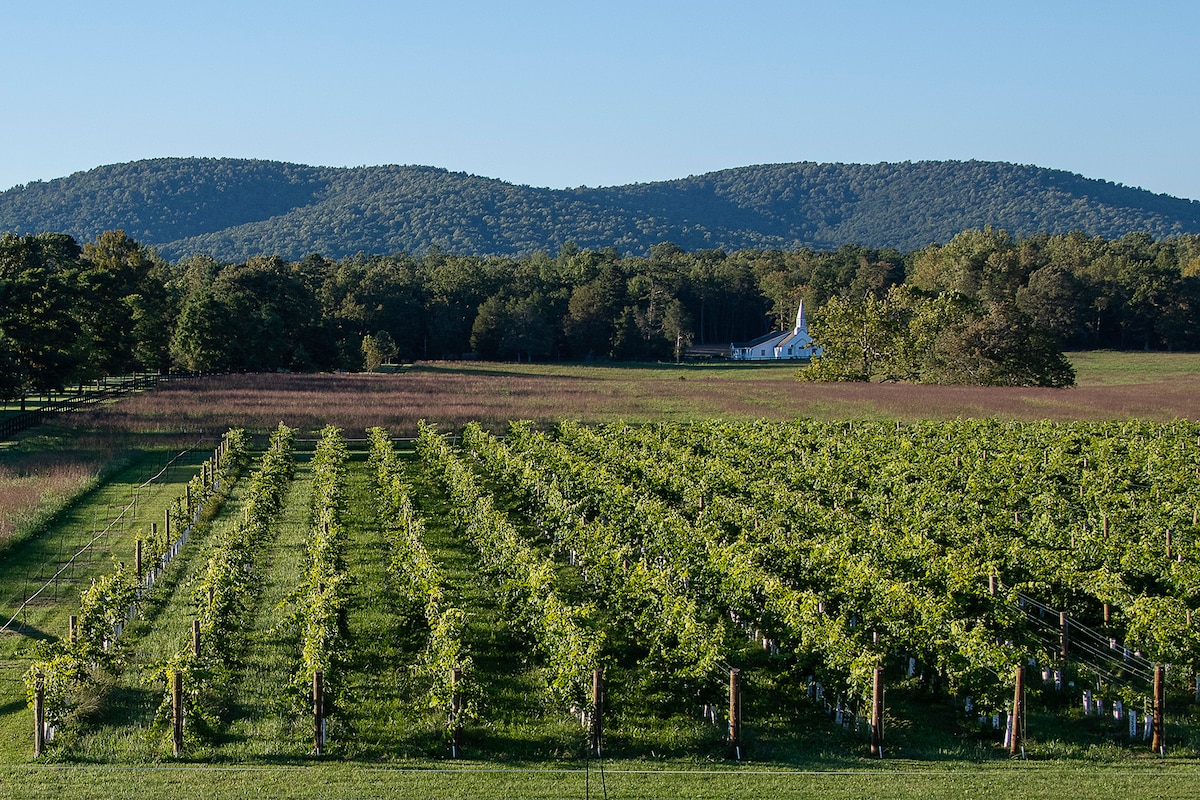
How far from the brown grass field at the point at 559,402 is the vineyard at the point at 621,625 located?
1948cm

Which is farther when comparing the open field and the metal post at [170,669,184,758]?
the metal post at [170,669,184,758]

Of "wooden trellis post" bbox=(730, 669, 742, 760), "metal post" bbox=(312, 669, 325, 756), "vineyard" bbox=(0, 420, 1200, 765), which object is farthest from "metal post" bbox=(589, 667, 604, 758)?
"metal post" bbox=(312, 669, 325, 756)

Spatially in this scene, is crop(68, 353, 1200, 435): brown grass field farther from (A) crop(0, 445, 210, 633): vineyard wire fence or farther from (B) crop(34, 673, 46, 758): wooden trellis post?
(B) crop(34, 673, 46, 758): wooden trellis post

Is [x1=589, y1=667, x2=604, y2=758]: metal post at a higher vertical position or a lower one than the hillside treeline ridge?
lower

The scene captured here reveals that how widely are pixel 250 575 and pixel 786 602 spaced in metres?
10.5

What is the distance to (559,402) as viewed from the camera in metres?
56.3

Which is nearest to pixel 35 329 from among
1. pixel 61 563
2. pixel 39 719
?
pixel 61 563

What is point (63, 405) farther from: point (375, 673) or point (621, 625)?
point (621, 625)

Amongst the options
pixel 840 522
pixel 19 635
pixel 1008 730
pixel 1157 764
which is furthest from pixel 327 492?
pixel 1157 764

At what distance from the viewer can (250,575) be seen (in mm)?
20922

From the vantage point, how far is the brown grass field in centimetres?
4897

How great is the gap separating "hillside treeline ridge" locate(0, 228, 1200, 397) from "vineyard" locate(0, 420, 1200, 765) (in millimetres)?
28773

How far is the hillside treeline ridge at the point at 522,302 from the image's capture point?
205 ft

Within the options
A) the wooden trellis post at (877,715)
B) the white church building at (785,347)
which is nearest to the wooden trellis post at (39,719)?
the wooden trellis post at (877,715)
